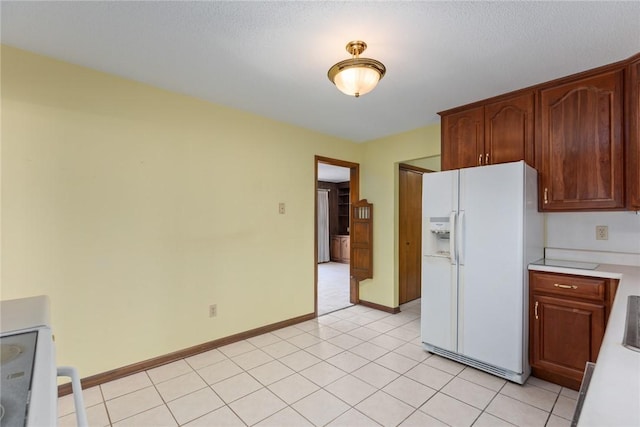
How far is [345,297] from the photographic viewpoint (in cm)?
486

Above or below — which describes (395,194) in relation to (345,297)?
above

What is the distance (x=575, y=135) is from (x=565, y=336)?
152 centimetres

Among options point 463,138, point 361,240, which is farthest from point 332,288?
point 463,138

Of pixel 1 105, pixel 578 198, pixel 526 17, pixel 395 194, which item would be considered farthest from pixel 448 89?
pixel 1 105

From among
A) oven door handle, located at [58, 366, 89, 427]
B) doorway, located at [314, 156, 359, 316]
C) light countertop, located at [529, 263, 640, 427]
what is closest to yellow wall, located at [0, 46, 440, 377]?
oven door handle, located at [58, 366, 89, 427]

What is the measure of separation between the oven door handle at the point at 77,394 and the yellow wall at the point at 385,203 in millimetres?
3649

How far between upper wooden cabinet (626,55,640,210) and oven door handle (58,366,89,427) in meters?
3.12

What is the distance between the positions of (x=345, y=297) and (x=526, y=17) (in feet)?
13.4

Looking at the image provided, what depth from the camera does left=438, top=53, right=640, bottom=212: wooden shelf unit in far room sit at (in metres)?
2.14

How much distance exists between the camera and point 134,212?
246 centimetres

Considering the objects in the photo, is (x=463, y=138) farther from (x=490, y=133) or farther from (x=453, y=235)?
(x=453, y=235)

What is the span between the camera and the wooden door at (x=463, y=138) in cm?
286

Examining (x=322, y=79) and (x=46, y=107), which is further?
(x=322, y=79)

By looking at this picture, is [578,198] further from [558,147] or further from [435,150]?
[435,150]
